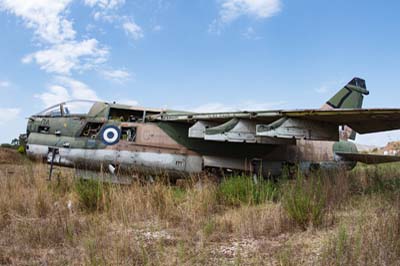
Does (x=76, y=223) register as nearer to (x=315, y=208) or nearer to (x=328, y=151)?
(x=315, y=208)

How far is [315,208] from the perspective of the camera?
4.53 m

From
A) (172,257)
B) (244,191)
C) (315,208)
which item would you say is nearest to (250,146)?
(244,191)

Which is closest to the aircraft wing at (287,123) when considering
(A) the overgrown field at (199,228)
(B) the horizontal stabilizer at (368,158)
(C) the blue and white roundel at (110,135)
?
(A) the overgrown field at (199,228)

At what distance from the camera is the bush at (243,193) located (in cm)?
625

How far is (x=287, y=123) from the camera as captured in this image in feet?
24.9

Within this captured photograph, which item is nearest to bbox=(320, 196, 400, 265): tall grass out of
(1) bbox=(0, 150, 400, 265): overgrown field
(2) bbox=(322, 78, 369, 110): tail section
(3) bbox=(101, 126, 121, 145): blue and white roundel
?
(1) bbox=(0, 150, 400, 265): overgrown field

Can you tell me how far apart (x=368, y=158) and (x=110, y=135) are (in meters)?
8.72

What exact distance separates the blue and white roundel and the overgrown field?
2.13m

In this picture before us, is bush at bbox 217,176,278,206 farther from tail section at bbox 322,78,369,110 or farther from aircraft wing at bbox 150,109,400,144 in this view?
tail section at bbox 322,78,369,110

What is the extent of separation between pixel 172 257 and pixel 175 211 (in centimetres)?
219

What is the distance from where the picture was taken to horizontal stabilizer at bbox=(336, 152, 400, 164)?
10.4 metres

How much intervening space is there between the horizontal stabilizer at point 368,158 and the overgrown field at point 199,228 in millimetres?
3459

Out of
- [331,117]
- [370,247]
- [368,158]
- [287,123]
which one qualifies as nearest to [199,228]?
[370,247]

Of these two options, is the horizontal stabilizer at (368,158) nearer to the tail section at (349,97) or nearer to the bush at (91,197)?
the tail section at (349,97)
